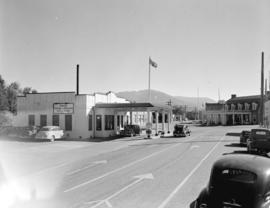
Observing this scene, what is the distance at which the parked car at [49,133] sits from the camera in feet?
105

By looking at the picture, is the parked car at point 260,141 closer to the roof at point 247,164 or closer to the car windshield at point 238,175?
the roof at point 247,164

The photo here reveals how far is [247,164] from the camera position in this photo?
7.50 m

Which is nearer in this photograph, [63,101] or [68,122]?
[68,122]

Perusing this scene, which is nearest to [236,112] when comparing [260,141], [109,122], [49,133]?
[109,122]

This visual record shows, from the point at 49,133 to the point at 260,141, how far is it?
2101 cm

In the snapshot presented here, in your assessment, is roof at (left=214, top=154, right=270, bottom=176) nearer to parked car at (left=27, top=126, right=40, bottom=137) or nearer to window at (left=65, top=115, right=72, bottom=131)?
parked car at (left=27, top=126, right=40, bottom=137)

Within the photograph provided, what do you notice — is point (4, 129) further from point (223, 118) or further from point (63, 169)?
point (223, 118)

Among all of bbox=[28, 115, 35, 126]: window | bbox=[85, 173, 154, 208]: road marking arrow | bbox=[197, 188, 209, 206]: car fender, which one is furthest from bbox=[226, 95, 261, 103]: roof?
bbox=[197, 188, 209, 206]: car fender

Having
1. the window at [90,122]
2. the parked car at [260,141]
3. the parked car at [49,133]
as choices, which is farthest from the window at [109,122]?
the parked car at [260,141]

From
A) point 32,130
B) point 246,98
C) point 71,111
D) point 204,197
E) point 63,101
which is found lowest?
point 204,197

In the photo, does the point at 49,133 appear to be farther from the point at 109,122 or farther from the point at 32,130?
the point at 109,122

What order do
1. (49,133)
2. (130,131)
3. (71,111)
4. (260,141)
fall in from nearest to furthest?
(260,141) < (49,133) < (71,111) < (130,131)

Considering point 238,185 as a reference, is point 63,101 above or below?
above

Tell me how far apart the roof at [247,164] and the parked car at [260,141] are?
43.1 feet
